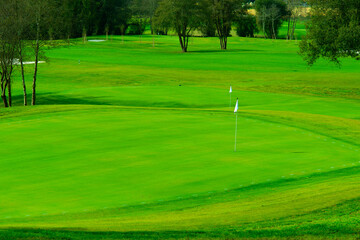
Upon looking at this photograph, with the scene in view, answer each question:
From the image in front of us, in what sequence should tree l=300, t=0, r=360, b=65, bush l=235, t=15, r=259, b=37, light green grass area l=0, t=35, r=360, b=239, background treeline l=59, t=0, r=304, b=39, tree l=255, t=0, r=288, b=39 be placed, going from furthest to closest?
bush l=235, t=15, r=259, b=37
tree l=255, t=0, r=288, b=39
background treeline l=59, t=0, r=304, b=39
tree l=300, t=0, r=360, b=65
light green grass area l=0, t=35, r=360, b=239

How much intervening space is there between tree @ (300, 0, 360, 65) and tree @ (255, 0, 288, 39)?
128 meters

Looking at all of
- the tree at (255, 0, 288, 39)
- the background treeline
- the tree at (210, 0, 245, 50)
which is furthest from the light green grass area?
the tree at (255, 0, 288, 39)

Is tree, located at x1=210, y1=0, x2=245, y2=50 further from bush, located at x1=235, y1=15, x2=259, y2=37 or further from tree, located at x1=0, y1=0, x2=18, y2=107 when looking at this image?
tree, located at x1=0, y1=0, x2=18, y2=107

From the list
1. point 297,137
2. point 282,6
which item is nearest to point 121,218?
point 297,137

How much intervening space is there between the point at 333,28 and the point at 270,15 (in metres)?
137

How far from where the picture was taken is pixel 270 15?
181m

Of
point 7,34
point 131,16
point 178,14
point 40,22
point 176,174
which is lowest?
point 176,174

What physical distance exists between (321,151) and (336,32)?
28.5m

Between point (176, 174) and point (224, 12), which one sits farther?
point (224, 12)

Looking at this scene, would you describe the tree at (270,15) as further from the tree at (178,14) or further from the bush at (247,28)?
the tree at (178,14)

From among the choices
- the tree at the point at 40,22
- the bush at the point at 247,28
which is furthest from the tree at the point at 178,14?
the bush at the point at 247,28

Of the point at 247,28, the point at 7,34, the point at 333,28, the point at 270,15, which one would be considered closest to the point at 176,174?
the point at 333,28

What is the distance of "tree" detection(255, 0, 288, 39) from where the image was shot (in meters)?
177

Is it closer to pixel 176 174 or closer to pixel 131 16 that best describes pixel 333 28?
pixel 176 174
